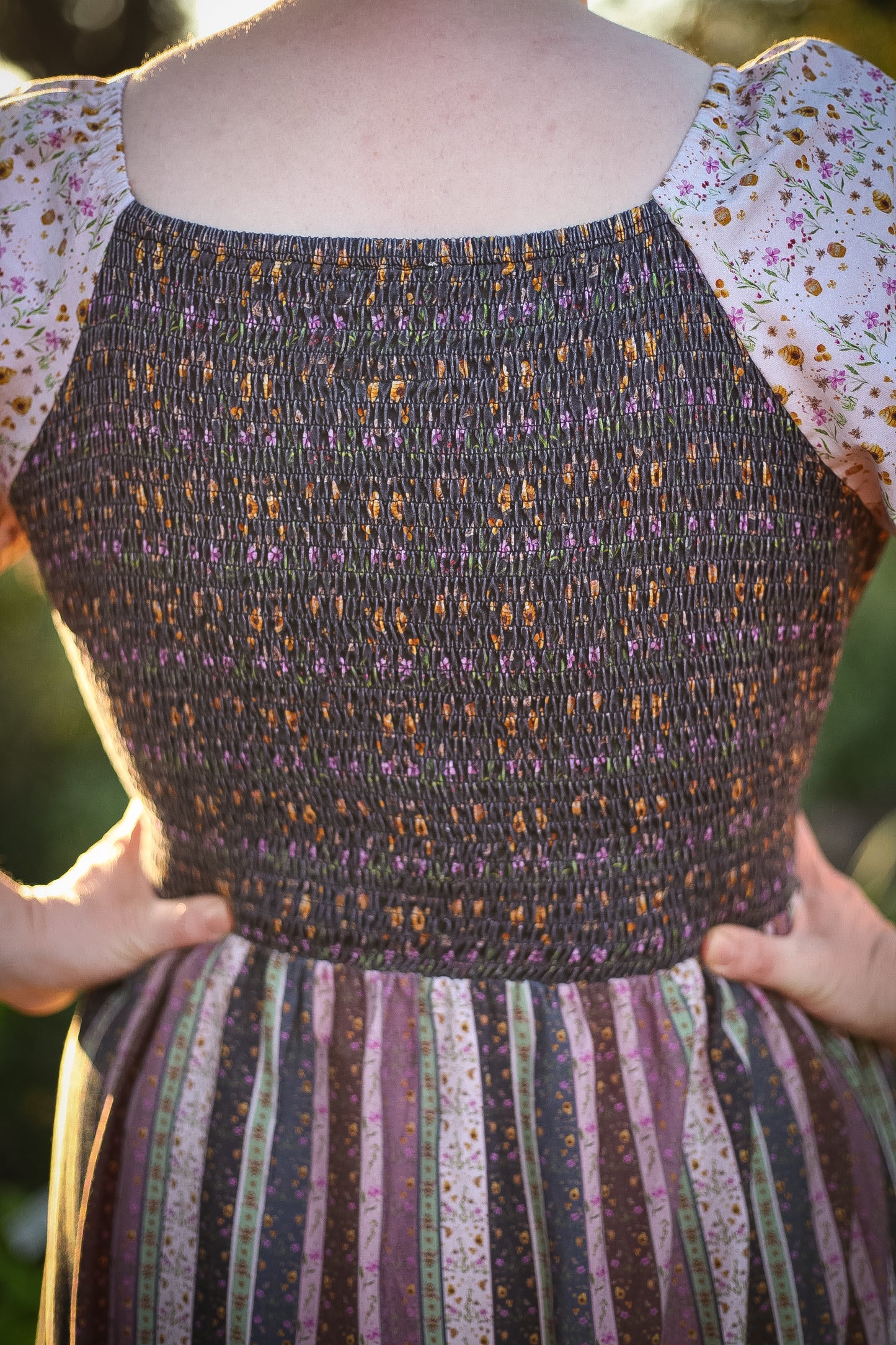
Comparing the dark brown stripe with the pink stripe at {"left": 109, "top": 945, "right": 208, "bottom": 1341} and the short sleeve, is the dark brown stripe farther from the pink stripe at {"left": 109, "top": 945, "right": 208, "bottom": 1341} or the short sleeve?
the short sleeve

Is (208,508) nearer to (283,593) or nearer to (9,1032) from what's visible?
(283,593)

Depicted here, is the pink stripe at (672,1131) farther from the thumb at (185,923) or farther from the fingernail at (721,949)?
the thumb at (185,923)

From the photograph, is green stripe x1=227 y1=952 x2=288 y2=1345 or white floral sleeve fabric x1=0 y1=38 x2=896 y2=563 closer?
white floral sleeve fabric x1=0 y1=38 x2=896 y2=563

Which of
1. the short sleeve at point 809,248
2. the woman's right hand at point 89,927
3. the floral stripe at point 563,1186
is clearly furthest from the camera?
the woman's right hand at point 89,927

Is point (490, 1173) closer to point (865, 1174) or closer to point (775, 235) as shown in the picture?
point (865, 1174)

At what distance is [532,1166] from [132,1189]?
1.15 feet

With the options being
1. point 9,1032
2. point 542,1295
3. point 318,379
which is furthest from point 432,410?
point 9,1032

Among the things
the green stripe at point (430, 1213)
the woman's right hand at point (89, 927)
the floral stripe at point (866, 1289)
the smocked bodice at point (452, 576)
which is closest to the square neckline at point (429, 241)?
the smocked bodice at point (452, 576)

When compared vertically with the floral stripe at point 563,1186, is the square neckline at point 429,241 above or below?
above

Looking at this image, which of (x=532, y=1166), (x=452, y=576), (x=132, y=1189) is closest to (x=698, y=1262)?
(x=532, y=1166)

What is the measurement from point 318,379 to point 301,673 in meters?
0.22

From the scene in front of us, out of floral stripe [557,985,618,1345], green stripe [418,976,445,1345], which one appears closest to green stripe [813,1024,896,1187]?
floral stripe [557,985,618,1345]

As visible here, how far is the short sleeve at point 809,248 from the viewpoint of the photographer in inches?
28.2

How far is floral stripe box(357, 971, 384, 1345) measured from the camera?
0.86 metres
